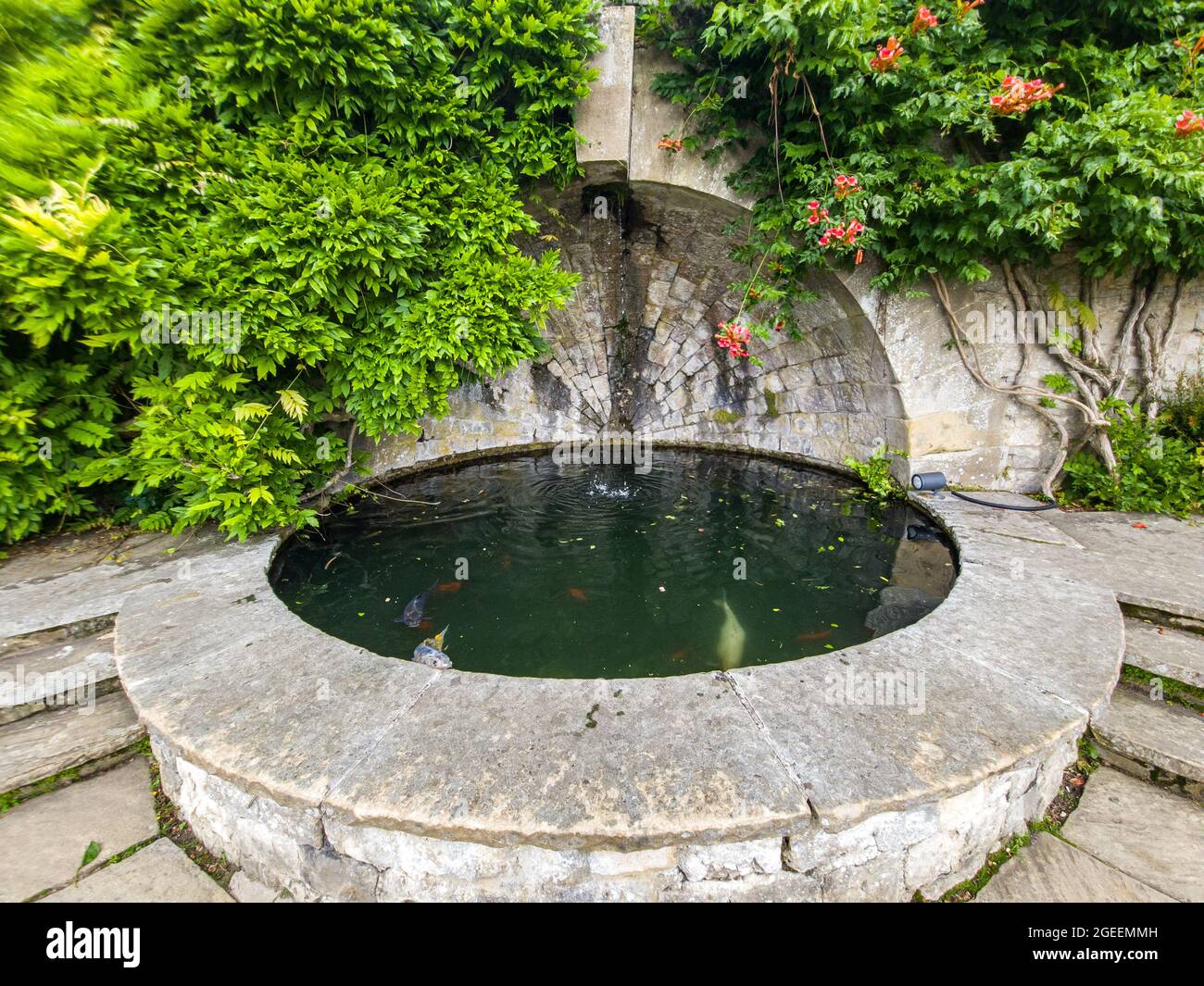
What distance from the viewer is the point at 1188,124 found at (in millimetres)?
2639

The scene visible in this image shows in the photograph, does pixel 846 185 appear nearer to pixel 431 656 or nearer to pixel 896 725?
pixel 896 725

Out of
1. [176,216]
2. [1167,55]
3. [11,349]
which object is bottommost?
[11,349]

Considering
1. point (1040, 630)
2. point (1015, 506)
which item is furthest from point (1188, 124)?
point (1040, 630)

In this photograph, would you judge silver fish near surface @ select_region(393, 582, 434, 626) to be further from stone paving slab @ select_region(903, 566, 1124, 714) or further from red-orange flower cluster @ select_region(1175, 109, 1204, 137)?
red-orange flower cluster @ select_region(1175, 109, 1204, 137)

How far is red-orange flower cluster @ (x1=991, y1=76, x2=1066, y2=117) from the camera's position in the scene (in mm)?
2736

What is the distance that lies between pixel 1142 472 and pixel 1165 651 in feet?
6.83

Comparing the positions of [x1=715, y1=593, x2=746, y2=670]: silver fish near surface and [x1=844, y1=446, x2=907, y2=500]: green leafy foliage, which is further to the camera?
[x1=844, y1=446, x2=907, y2=500]: green leafy foliage

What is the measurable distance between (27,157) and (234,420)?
4.28 ft

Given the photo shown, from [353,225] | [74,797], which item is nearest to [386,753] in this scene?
[74,797]

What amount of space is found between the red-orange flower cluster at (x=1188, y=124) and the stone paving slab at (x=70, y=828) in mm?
5556

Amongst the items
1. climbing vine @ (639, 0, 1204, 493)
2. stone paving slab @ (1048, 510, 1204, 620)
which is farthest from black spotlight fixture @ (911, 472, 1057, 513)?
climbing vine @ (639, 0, 1204, 493)

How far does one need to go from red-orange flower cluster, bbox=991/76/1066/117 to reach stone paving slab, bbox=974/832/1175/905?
3.60m

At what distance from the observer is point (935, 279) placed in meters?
3.59

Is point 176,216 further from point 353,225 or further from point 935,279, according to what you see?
point 935,279
